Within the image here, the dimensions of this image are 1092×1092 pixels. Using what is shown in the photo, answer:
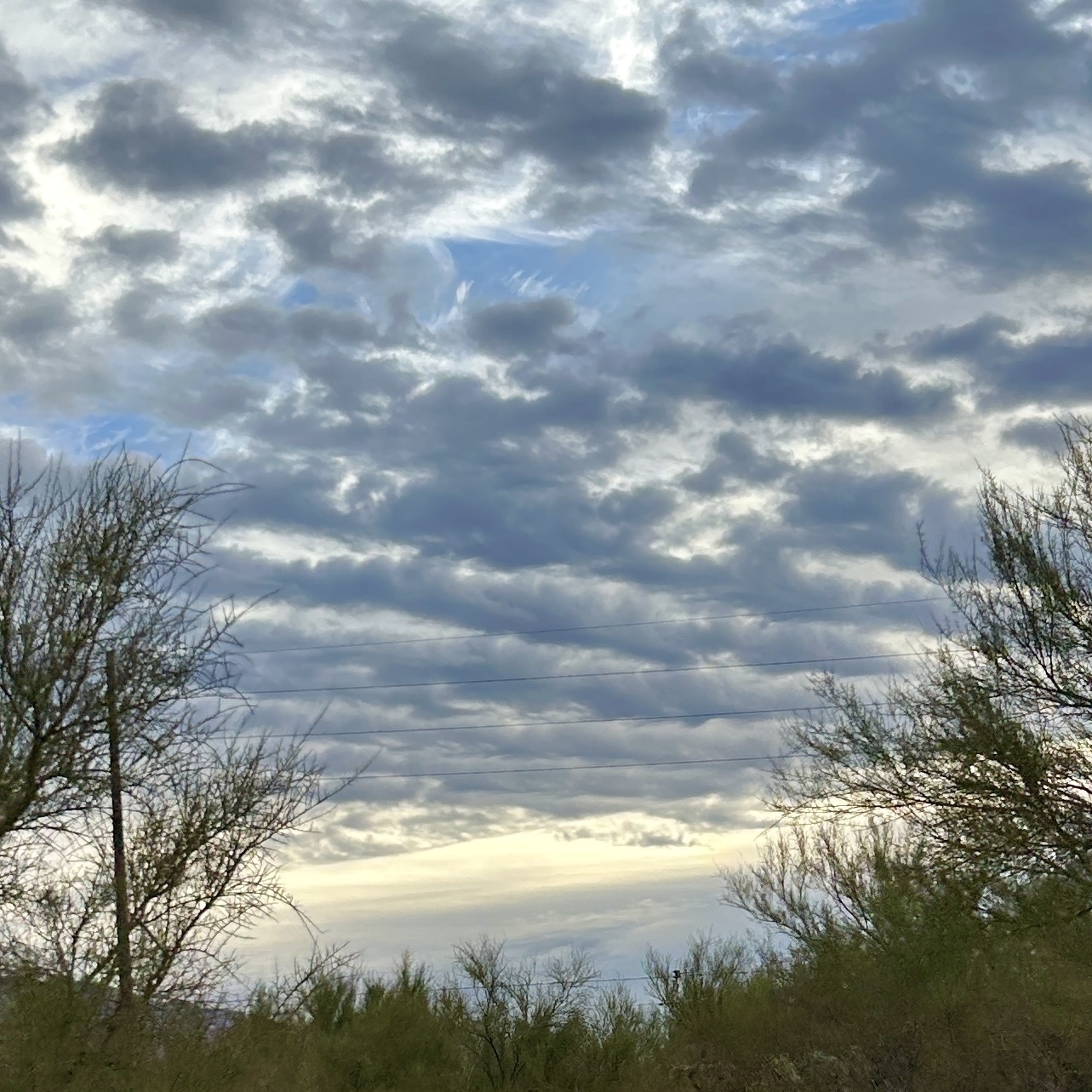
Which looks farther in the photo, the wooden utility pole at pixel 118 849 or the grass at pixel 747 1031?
the grass at pixel 747 1031

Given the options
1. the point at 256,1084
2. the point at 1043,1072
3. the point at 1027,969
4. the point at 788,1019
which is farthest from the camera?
the point at 788,1019

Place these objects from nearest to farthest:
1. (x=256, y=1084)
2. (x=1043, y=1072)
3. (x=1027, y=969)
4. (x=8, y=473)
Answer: (x=8, y=473) < (x=256, y=1084) < (x=1043, y=1072) < (x=1027, y=969)

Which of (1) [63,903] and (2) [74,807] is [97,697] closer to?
(2) [74,807]

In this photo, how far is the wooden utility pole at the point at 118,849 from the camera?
13883 millimetres

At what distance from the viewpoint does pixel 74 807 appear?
1411 cm

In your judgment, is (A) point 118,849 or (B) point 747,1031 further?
Answer: (B) point 747,1031

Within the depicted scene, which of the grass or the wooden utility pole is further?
the grass

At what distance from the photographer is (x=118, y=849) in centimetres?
1631

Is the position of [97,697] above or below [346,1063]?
above

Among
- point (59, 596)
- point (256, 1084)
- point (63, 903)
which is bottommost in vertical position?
point (256, 1084)

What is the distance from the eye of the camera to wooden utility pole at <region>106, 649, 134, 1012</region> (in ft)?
45.5

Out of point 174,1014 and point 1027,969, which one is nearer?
point 174,1014

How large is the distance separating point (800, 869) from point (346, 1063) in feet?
51.7

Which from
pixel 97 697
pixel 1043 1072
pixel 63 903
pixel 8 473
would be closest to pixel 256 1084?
pixel 63 903
